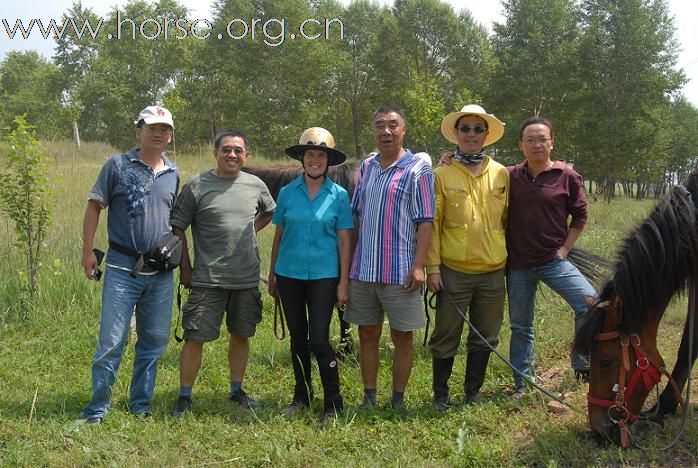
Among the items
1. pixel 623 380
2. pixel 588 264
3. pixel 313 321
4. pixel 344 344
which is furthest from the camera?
pixel 344 344

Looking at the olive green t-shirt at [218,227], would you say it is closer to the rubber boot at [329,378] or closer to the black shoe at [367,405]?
the rubber boot at [329,378]

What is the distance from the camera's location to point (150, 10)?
1335 inches

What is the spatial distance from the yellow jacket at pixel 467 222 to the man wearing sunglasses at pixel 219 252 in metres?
1.28

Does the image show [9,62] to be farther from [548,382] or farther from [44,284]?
[548,382]

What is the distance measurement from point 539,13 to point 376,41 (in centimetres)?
911

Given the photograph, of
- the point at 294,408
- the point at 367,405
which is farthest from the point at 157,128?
the point at 367,405

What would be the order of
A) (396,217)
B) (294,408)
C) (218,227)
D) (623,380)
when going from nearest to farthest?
1. (623,380)
2. (396,217)
3. (218,227)
4. (294,408)

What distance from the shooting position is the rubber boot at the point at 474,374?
3695 mm

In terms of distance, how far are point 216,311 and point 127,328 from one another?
576mm

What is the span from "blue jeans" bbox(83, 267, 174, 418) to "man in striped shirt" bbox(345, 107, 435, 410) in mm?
1314

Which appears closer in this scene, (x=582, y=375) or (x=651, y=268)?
(x=651, y=268)

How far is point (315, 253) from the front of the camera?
3.37 m

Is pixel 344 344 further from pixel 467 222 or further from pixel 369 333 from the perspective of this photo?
pixel 467 222

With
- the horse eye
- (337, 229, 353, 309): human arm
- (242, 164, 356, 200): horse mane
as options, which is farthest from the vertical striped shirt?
(242, 164, 356, 200): horse mane
